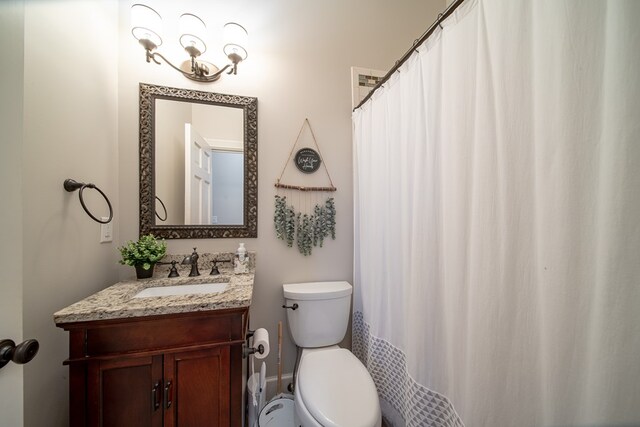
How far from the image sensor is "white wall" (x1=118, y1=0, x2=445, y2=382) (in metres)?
1.32

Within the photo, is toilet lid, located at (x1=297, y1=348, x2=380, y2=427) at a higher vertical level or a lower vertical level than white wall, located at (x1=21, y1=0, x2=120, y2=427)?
lower

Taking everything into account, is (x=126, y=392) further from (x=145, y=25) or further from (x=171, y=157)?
(x=145, y=25)

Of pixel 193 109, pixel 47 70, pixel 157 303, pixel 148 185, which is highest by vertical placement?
pixel 193 109

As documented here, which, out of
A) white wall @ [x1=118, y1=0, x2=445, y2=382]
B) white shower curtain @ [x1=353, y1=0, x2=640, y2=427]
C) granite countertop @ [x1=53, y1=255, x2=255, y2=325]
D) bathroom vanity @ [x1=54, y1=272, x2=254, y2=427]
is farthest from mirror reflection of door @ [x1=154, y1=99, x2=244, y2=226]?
white shower curtain @ [x1=353, y1=0, x2=640, y2=427]

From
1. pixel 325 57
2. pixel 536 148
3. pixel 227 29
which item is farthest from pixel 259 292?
pixel 325 57

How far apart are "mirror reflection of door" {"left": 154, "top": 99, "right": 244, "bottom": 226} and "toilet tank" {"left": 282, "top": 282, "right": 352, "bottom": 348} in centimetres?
62

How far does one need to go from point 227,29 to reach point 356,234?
1481mm

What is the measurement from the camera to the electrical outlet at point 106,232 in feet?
3.84

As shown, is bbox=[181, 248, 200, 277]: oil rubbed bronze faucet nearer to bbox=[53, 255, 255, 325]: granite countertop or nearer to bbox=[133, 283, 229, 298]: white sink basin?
bbox=[133, 283, 229, 298]: white sink basin

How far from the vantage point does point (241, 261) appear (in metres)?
1.32

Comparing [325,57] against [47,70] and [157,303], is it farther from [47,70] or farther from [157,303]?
[157,303]

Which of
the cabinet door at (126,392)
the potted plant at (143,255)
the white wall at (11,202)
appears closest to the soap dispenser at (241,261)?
the potted plant at (143,255)

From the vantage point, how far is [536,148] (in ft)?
1.79

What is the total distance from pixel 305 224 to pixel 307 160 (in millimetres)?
445
